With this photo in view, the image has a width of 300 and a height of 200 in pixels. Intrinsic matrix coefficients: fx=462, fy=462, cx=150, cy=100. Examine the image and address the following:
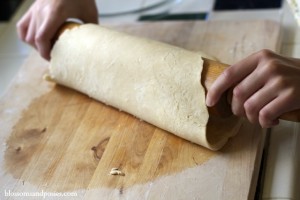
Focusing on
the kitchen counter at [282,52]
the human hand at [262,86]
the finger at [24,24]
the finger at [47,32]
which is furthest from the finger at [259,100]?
the finger at [24,24]

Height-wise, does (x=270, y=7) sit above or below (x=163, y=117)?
below

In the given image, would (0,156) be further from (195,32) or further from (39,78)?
(195,32)

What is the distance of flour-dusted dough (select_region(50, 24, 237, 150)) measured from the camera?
961mm

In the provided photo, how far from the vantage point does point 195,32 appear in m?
1.32

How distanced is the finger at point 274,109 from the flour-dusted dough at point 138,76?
0.39ft

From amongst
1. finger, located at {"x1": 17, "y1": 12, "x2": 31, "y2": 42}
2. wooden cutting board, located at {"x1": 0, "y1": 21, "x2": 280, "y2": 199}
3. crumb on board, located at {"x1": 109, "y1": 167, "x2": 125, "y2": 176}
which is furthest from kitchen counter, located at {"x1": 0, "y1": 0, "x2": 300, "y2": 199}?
crumb on board, located at {"x1": 109, "y1": 167, "x2": 125, "y2": 176}

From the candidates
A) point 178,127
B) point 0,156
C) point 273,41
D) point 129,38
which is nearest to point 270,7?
point 273,41

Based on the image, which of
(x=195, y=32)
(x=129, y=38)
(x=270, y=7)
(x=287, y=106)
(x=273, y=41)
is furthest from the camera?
(x=270, y=7)

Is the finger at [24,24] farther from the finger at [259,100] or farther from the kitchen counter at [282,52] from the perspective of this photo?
the finger at [259,100]

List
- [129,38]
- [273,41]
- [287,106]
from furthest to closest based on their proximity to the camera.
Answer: [273,41] → [129,38] → [287,106]

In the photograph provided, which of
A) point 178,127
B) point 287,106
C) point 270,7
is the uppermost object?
point 287,106

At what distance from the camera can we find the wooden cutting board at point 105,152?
89 centimetres

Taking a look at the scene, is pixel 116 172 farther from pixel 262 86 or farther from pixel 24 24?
pixel 24 24

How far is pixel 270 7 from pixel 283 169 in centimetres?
72
